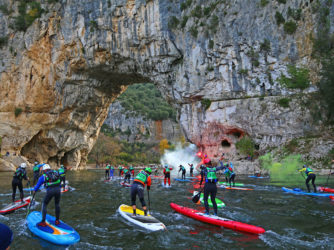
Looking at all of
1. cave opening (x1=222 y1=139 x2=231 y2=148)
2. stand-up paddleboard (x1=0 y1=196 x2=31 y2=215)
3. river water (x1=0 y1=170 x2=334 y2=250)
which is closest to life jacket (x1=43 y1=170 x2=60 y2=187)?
river water (x1=0 y1=170 x2=334 y2=250)

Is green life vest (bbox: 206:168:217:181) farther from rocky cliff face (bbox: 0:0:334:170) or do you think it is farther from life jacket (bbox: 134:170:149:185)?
rocky cliff face (bbox: 0:0:334:170)

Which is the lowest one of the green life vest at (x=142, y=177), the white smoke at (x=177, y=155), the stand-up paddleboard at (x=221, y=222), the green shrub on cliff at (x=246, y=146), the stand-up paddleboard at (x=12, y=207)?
the white smoke at (x=177, y=155)

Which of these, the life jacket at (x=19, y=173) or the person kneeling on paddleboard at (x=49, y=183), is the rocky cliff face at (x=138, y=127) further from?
the person kneeling on paddleboard at (x=49, y=183)

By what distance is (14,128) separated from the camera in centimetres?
3506

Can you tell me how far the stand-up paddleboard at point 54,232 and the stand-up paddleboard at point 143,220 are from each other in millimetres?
1840

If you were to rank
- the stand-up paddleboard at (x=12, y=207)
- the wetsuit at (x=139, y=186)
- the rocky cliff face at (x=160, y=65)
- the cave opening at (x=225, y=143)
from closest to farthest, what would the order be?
the wetsuit at (x=139, y=186), the stand-up paddleboard at (x=12, y=207), the rocky cliff face at (x=160, y=65), the cave opening at (x=225, y=143)

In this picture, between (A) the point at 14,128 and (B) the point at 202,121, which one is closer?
(B) the point at 202,121

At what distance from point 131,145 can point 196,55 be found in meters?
63.8

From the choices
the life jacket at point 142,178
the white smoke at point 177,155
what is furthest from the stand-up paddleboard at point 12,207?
the white smoke at point 177,155

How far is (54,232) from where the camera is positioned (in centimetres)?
660

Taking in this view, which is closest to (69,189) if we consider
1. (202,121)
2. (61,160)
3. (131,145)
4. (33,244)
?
(33,244)

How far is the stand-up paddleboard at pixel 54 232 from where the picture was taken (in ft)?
20.1

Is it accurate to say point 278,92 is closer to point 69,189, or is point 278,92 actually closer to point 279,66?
point 279,66

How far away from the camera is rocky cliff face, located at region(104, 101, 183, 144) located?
3671 inches
